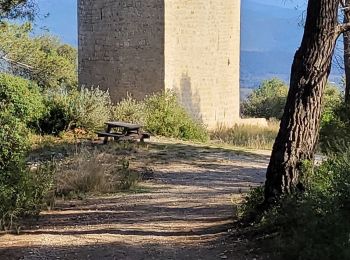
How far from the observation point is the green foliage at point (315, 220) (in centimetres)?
422

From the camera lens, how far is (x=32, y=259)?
18.3 ft

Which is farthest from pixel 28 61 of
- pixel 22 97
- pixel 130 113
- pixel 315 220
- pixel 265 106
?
pixel 315 220

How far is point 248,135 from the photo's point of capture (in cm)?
2200

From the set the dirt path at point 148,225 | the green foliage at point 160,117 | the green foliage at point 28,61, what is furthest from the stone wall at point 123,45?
the dirt path at point 148,225

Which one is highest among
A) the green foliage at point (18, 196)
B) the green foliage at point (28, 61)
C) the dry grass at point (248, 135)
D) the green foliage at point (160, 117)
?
the green foliage at point (28, 61)

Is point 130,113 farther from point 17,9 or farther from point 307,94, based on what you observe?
point 307,94

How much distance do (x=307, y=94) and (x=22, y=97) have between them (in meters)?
11.1

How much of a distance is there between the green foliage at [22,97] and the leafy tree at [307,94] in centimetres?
1033

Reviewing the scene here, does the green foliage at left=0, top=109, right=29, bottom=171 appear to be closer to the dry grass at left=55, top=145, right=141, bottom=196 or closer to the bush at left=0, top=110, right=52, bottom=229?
the bush at left=0, top=110, right=52, bottom=229

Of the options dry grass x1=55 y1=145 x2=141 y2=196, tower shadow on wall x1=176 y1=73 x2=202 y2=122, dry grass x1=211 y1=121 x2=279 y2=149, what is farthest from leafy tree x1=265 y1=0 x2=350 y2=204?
tower shadow on wall x1=176 y1=73 x2=202 y2=122

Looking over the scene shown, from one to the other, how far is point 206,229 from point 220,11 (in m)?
17.2

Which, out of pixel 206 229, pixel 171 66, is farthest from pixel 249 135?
pixel 206 229

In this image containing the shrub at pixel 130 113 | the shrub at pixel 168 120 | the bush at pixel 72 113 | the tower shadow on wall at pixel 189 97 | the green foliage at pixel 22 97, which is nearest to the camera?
the green foliage at pixel 22 97

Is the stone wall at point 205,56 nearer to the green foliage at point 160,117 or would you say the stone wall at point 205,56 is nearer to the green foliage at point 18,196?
the green foliage at point 160,117
